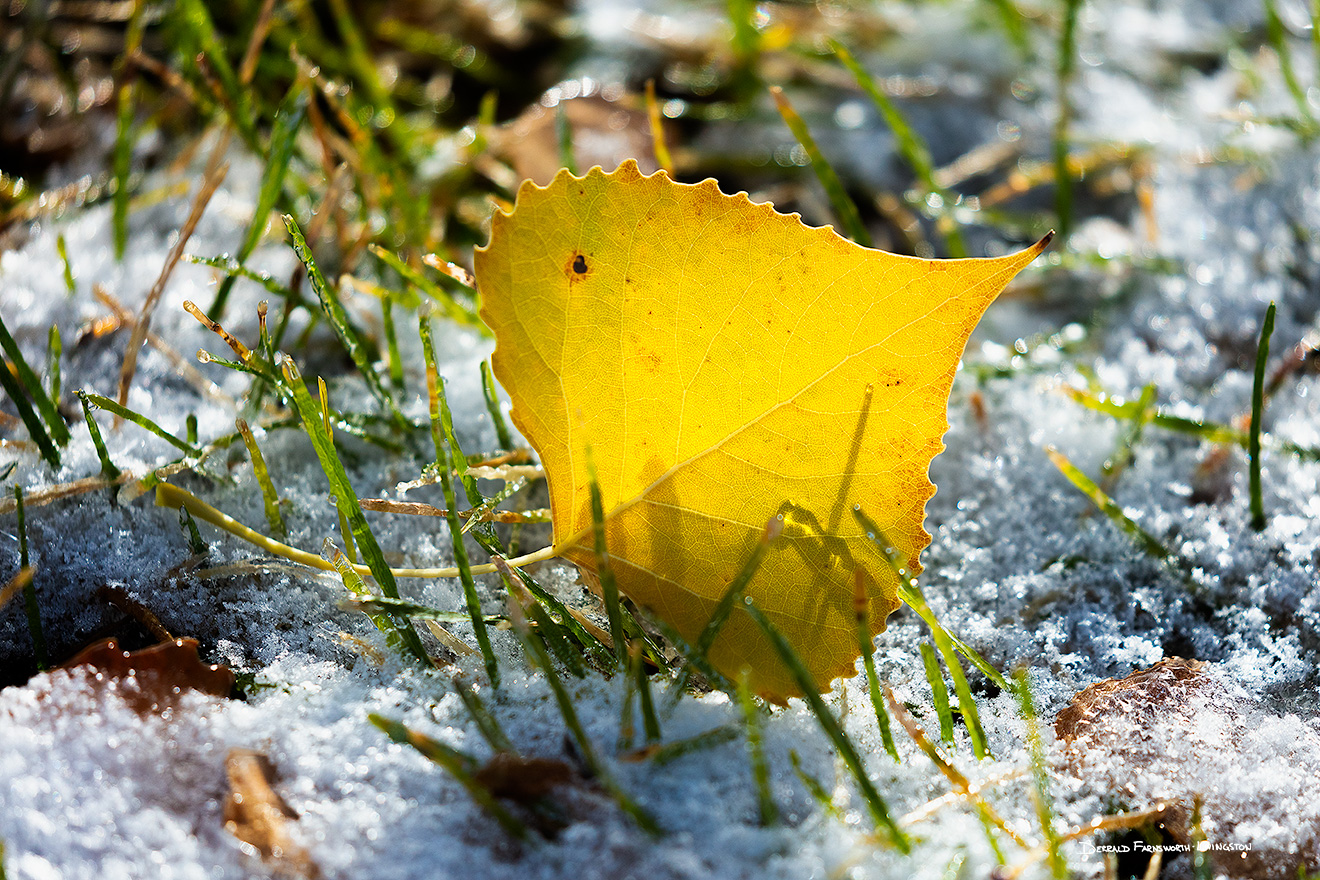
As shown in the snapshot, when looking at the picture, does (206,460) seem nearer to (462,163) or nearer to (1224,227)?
(462,163)

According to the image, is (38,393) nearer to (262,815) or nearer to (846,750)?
(262,815)

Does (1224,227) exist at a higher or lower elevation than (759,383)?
higher

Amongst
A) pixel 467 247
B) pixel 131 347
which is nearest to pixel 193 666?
pixel 131 347

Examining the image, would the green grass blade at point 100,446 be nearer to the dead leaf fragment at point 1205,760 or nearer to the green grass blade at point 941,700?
the green grass blade at point 941,700

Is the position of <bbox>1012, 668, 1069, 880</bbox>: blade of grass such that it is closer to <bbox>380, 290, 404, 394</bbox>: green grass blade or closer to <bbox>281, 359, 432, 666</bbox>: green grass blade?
<bbox>281, 359, 432, 666</bbox>: green grass blade

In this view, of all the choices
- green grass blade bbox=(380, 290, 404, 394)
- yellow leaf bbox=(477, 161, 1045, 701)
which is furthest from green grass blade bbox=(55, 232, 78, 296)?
yellow leaf bbox=(477, 161, 1045, 701)

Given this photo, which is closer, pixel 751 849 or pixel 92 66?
pixel 751 849

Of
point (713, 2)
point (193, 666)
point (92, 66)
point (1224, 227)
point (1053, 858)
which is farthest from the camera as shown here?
point (713, 2)
